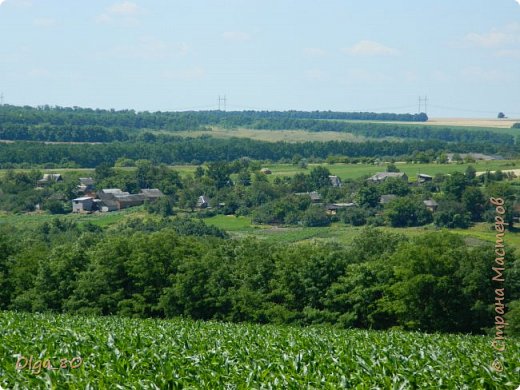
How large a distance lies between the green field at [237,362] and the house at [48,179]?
96239 millimetres

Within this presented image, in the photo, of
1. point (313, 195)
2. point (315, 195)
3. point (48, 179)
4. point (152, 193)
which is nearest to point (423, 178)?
point (315, 195)

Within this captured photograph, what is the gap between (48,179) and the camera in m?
114

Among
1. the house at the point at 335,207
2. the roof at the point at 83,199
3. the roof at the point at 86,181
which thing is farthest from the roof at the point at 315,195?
the roof at the point at 86,181

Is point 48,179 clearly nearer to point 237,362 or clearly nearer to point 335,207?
point 335,207

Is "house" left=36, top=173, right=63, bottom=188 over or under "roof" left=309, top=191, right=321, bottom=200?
over

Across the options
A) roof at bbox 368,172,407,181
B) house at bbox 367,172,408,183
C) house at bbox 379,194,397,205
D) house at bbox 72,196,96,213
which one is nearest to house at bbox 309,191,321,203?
house at bbox 367,172,408,183

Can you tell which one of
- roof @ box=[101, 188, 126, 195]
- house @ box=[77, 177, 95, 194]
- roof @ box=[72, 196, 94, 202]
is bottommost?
roof @ box=[72, 196, 94, 202]

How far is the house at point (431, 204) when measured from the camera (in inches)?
2843

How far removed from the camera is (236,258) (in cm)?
4309

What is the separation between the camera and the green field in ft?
42.2

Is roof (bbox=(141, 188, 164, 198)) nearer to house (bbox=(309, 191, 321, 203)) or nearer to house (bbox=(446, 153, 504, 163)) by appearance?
house (bbox=(309, 191, 321, 203))

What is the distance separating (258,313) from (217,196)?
74499 millimetres

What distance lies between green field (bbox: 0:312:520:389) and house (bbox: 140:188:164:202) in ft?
293

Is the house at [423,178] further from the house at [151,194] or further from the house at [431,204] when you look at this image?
the house at [151,194]
